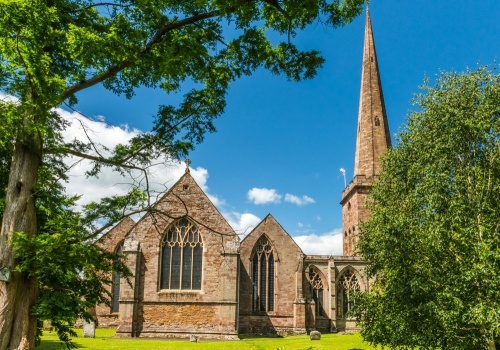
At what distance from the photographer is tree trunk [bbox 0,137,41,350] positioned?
24.8 ft

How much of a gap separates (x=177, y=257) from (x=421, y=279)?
695 inches

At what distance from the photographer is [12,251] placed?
759 cm

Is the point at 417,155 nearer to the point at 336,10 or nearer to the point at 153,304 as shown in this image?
the point at 336,10

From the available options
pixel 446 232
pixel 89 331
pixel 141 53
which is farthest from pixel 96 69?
pixel 89 331

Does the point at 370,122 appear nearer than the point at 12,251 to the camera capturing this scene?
No

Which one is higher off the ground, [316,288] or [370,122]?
[370,122]

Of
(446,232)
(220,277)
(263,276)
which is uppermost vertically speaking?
(446,232)

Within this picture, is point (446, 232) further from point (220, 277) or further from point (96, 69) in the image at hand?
point (220, 277)

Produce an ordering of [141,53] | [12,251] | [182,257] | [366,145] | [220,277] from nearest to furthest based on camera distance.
Answer: [12,251] < [141,53] < [220,277] < [182,257] < [366,145]

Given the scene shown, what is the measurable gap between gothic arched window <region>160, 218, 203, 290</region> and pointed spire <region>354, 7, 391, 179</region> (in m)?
18.4

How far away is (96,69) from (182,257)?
22077 mm

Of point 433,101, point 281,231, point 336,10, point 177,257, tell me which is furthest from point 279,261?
point 336,10

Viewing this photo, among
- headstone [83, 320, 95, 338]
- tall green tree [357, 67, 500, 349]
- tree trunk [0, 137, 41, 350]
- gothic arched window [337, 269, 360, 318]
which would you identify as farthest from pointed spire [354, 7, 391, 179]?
tree trunk [0, 137, 41, 350]

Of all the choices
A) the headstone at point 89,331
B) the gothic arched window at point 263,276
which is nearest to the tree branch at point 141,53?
the headstone at point 89,331
